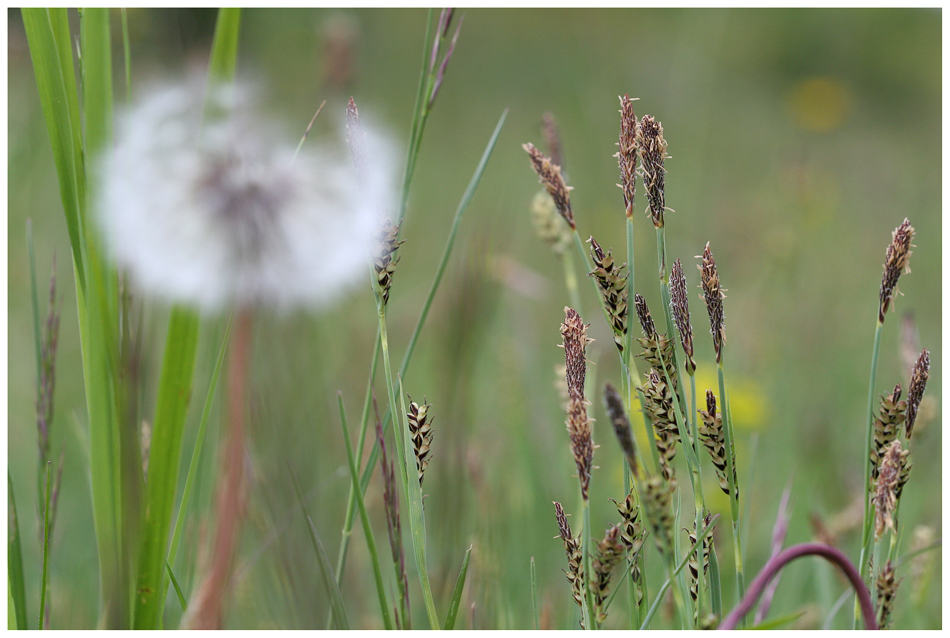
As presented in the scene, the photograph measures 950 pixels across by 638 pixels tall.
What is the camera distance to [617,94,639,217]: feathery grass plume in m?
0.34

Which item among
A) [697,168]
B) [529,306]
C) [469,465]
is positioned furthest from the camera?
[529,306]

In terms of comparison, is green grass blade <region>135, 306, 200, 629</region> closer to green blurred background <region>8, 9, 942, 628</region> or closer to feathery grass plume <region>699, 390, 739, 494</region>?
green blurred background <region>8, 9, 942, 628</region>

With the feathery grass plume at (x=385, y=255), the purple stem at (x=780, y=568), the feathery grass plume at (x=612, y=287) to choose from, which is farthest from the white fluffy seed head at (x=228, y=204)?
the purple stem at (x=780, y=568)

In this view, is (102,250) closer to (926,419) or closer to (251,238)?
(251,238)

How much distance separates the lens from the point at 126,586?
37 cm

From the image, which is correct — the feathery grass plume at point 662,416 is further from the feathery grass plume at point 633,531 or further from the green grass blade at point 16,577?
the green grass blade at point 16,577

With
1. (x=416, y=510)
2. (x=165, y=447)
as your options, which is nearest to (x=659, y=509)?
(x=416, y=510)

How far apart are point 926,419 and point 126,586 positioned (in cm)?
61

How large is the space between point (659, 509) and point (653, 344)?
9 centimetres

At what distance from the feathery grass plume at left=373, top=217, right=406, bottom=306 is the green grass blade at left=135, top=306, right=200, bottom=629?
104 mm

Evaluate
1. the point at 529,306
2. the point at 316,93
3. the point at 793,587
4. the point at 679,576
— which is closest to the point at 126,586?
the point at 679,576

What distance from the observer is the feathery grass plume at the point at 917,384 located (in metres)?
0.36

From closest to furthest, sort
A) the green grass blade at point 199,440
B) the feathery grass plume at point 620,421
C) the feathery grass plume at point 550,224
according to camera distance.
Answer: the feathery grass plume at point 620,421 → the green grass blade at point 199,440 → the feathery grass plume at point 550,224

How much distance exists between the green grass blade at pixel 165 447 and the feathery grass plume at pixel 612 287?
0.73 ft
